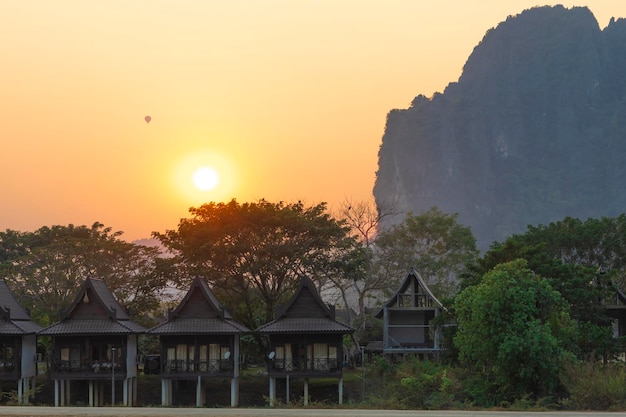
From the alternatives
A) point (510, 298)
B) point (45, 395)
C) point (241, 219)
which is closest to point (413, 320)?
point (241, 219)

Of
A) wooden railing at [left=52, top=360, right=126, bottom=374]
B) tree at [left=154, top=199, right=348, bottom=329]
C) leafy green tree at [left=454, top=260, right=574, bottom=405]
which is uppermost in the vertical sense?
tree at [left=154, top=199, right=348, bottom=329]

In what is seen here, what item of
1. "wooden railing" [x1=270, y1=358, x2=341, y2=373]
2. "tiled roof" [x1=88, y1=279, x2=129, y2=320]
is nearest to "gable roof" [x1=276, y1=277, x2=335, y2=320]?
"wooden railing" [x1=270, y1=358, x2=341, y2=373]

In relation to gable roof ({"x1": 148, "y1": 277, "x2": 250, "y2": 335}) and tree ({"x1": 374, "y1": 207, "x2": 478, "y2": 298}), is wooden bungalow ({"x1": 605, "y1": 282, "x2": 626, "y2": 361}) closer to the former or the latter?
tree ({"x1": 374, "y1": 207, "x2": 478, "y2": 298})

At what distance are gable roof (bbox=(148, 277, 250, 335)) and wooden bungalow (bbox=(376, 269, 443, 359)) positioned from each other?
11265 mm

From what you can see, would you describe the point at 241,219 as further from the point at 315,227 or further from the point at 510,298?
the point at 510,298

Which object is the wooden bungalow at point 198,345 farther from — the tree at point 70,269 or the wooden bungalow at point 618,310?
the wooden bungalow at point 618,310

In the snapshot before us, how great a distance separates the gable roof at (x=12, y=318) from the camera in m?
49.5

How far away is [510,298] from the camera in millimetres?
38250

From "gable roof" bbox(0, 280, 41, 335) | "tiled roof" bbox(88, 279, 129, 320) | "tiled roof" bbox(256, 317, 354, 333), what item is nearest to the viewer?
"tiled roof" bbox(256, 317, 354, 333)

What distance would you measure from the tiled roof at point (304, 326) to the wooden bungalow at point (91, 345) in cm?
796

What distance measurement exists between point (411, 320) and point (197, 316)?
1514 centimetres

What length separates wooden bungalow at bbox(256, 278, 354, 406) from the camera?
48562 mm

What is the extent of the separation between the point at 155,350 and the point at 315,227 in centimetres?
1552

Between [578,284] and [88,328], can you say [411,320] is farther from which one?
[88,328]
